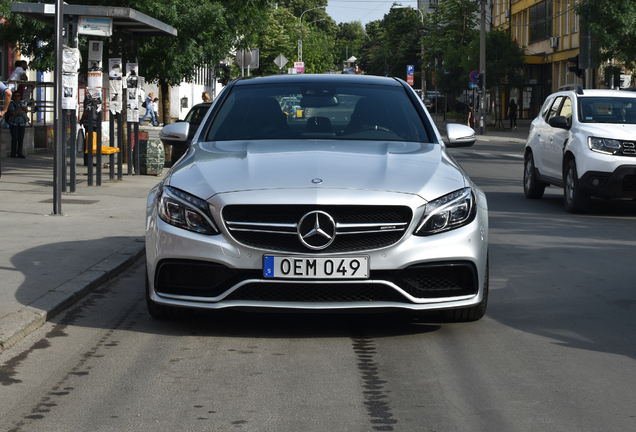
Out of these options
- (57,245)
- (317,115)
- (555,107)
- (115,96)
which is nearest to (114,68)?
(115,96)

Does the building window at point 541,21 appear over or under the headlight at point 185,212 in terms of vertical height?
over

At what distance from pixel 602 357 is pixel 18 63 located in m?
18.9

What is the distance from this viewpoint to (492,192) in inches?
632

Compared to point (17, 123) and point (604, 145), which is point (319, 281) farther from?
point (17, 123)

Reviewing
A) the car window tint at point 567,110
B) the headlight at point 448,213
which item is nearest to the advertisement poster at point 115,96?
the car window tint at point 567,110

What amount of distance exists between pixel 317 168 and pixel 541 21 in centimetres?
5829

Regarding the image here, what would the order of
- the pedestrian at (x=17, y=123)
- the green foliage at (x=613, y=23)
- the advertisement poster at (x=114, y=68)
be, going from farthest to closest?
the green foliage at (x=613, y=23) < the pedestrian at (x=17, y=123) < the advertisement poster at (x=114, y=68)

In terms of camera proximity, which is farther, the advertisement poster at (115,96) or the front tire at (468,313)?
the advertisement poster at (115,96)

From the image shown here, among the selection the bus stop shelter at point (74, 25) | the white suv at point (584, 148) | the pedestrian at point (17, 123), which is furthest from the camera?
the pedestrian at point (17, 123)

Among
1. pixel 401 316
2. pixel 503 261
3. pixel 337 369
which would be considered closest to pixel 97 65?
pixel 503 261

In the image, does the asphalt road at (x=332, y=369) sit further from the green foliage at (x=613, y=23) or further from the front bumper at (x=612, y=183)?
the green foliage at (x=613, y=23)

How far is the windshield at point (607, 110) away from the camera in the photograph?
13.4 meters

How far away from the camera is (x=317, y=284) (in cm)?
522

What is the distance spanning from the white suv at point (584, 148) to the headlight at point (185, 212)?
832 centimetres
